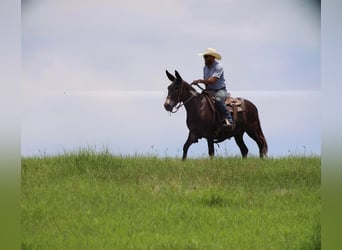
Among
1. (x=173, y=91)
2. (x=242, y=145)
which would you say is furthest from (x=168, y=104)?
(x=242, y=145)

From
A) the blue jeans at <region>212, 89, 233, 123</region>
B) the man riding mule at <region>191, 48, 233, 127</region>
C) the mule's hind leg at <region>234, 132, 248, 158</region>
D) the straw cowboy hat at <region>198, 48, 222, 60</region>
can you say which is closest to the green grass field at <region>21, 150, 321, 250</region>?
the mule's hind leg at <region>234, 132, 248, 158</region>

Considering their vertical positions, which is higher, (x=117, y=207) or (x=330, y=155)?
(x=330, y=155)

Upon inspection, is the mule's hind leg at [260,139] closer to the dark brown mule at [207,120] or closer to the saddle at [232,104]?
the dark brown mule at [207,120]

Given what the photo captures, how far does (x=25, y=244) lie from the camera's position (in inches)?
137

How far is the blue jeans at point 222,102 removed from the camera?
367 cm

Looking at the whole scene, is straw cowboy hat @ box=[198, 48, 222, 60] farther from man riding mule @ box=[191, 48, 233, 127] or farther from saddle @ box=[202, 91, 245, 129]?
saddle @ box=[202, 91, 245, 129]

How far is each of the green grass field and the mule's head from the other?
0.29 metres

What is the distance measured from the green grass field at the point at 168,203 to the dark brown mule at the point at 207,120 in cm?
11

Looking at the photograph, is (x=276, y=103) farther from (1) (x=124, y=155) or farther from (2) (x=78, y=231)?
(2) (x=78, y=231)

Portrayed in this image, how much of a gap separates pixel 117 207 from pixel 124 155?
29cm

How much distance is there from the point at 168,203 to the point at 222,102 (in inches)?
22.4

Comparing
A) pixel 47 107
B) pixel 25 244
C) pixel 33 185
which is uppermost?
pixel 47 107

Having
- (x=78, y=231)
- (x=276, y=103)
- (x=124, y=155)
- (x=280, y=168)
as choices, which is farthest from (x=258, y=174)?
(x=78, y=231)

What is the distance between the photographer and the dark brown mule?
11.9 ft
